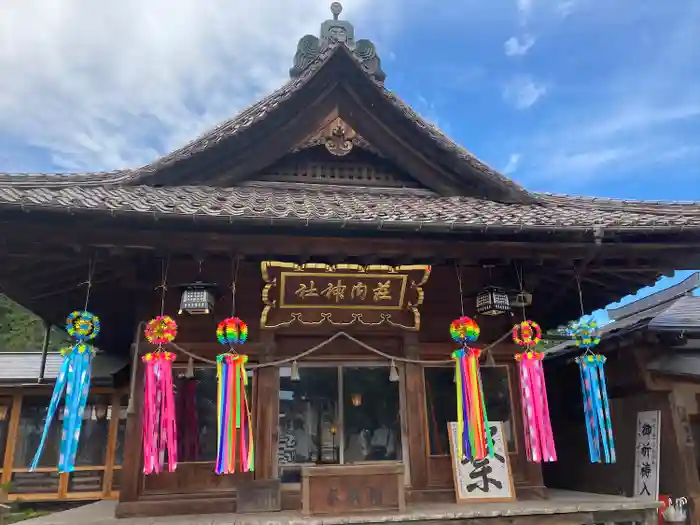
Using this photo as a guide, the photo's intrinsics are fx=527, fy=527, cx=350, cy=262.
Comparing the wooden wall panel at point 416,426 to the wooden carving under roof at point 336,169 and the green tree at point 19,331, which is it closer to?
the wooden carving under roof at point 336,169

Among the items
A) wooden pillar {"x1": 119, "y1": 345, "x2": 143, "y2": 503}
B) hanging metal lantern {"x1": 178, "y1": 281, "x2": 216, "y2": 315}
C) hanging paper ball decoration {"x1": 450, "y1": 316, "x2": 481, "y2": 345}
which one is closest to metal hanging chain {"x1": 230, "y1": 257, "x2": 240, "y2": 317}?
hanging metal lantern {"x1": 178, "y1": 281, "x2": 216, "y2": 315}

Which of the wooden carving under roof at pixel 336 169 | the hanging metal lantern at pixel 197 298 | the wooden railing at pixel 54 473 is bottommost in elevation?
the wooden railing at pixel 54 473

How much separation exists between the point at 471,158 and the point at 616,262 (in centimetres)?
259

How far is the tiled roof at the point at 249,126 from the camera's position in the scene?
7.23 metres

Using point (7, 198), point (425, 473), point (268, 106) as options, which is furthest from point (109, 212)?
point (425, 473)

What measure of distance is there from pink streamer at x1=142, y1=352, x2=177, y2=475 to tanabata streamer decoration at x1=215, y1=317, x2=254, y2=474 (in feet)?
1.81

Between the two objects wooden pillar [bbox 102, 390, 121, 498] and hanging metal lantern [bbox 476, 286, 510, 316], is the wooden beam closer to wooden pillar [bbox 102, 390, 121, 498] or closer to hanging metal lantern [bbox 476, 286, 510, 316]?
hanging metal lantern [bbox 476, 286, 510, 316]

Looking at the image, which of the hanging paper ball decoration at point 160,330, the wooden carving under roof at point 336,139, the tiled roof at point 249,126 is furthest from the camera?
the wooden carving under roof at point 336,139

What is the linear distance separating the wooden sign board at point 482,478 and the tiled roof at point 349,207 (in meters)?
3.09

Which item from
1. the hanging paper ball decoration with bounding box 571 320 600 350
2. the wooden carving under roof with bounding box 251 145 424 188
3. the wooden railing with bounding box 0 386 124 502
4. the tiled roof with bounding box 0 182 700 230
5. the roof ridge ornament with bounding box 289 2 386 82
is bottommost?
the wooden railing with bounding box 0 386 124 502

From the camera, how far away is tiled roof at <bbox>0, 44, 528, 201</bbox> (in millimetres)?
7230

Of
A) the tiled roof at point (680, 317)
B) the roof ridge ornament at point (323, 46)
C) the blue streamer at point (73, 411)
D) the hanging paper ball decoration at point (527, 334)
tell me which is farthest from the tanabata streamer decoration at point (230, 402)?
the tiled roof at point (680, 317)

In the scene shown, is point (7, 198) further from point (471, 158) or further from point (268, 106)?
point (471, 158)

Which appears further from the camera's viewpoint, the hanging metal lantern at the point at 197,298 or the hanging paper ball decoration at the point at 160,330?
the hanging metal lantern at the point at 197,298
